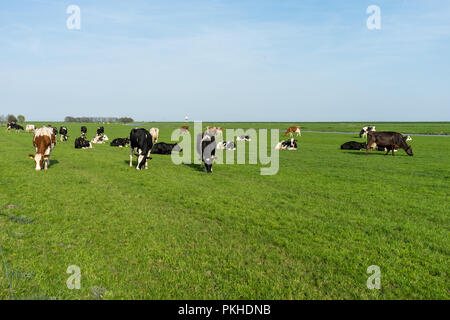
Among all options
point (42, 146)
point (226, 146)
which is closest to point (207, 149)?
point (42, 146)

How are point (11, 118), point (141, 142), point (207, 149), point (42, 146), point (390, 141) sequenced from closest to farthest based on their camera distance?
point (42, 146) → point (207, 149) → point (141, 142) → point (390, 141) → point (11, 118)

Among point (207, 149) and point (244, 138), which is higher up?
point (244, 138)

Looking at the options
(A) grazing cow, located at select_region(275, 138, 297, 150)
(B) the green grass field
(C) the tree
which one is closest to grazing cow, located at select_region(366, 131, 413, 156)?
(A) grazing cow, located at select_region(275, 138, 297, 150)

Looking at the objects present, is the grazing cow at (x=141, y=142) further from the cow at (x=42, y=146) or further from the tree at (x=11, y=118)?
the tree at (x=11, y=118)

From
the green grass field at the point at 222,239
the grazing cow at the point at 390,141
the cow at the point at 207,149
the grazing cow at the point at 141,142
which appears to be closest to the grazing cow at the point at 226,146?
the cow at the point at 207,149

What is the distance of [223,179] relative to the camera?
12.8 meters

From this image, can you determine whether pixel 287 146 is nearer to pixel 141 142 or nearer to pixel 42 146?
pixel 141 142

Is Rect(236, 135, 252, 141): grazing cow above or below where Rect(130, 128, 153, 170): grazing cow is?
above

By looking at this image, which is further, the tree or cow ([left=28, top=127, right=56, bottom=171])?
the tree

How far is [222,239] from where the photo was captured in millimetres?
5969

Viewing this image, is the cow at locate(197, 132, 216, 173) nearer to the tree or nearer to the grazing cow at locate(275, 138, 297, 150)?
the grazing cow at locate(275, 138, 297, 150)

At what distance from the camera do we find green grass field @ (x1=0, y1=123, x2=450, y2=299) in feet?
13.8
